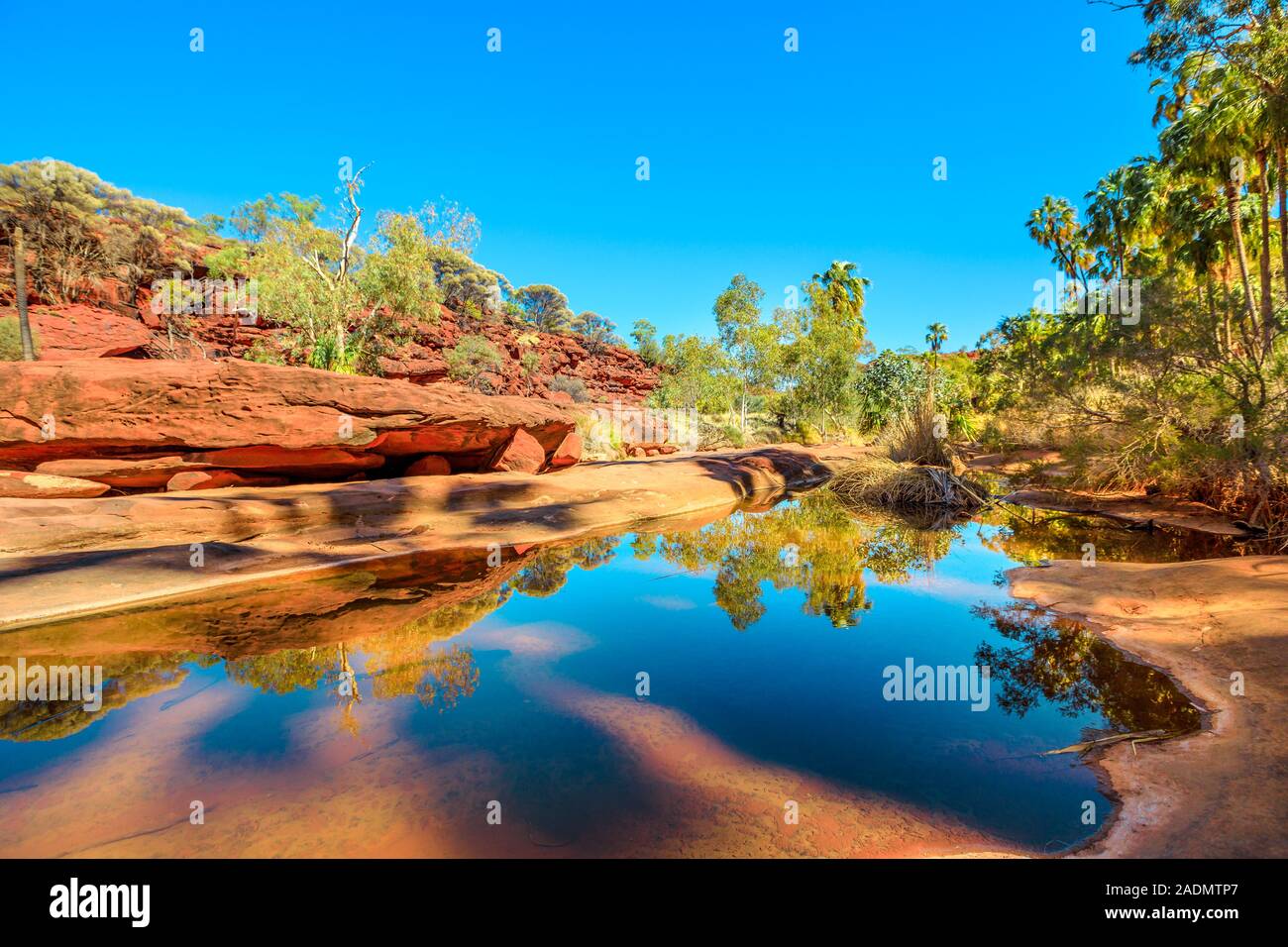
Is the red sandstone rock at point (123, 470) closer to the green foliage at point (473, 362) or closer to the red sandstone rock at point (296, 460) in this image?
Result: the red sandstone rock at point (296, 460)

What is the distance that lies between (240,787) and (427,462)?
33.3 ft

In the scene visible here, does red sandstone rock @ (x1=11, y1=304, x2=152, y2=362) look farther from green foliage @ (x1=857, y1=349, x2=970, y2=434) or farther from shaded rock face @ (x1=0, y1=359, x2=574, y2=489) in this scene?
green foliage @ (x1=857, y1=349, x2=970, y2=434)

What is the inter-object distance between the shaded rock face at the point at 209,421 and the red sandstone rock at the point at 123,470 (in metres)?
0.01

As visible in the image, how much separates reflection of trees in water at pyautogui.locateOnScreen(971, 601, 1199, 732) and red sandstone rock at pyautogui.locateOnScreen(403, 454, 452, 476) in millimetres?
11103

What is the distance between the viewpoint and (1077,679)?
12.6 feet

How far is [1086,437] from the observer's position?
9.92 m

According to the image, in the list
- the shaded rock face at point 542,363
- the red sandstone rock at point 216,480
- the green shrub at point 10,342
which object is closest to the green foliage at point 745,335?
the shaded rock face at point 542,363

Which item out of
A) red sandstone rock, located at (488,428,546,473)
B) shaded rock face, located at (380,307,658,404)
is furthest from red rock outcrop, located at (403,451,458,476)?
shaded rock face, located at (380,307,658,404)

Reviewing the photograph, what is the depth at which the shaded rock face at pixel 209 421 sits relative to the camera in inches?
330

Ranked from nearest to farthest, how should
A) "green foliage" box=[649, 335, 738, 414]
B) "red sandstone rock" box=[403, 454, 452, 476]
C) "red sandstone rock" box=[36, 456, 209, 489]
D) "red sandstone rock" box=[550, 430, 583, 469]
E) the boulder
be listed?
the boulder < "red sandstone rock" box=[36, 456, 209, 489] < "red sandstone rock" box=[403, 454, 452, 476] < "red sandstone rock" box=[550, 430, 583, 469] < "green foliage" box=[649, 335, 738, 414]

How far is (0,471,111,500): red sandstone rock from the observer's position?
7.81 meters

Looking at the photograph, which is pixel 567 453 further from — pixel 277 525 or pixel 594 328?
pixel 594 328
